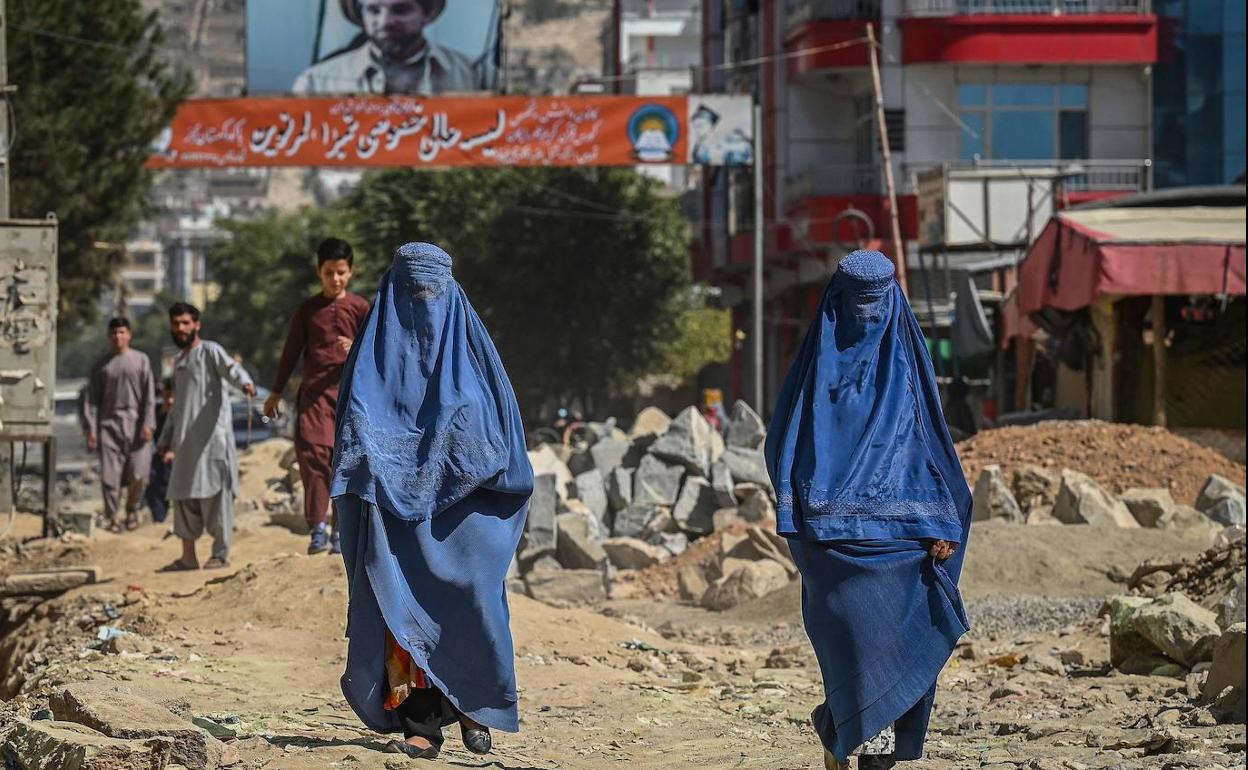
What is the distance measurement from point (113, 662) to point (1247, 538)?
5200 millimetres

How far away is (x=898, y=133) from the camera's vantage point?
30.3 meters

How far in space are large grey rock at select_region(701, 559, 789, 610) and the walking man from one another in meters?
4.21

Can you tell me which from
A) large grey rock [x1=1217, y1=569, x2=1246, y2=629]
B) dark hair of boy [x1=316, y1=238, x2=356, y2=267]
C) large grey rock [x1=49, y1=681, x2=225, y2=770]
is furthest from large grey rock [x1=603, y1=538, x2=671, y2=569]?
large grey rock [x1=49, y1=681, x2=225, y2=770]

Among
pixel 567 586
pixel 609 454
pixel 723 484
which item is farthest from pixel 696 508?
pixel 567 586

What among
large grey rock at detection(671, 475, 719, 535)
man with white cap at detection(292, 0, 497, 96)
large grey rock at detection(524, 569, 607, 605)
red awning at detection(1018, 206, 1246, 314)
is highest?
man with white cap at detection(292, 0, 497, 96)

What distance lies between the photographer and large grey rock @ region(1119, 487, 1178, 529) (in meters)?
13.2

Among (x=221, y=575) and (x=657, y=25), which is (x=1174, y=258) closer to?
(x=221, y=575)

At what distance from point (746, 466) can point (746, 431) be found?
149 centimetres

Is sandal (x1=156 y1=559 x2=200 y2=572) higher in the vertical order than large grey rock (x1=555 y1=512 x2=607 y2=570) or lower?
higher

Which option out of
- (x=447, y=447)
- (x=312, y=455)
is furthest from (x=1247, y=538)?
(x=447, y=447)

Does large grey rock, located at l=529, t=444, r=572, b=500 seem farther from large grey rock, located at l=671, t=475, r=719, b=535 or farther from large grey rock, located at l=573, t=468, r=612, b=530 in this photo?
large grey rock, located at l=671, t=475, r=719, b=535

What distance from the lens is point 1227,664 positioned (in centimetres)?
700

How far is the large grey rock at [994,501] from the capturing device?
13.4 meters

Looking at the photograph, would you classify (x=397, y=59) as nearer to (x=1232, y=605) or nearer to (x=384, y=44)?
→ (x=384, y=44)
